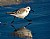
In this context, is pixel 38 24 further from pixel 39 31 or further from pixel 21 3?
pixel 21 3

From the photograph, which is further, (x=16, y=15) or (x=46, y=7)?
(x=46, y=7)

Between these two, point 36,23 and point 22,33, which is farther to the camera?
point 36,23

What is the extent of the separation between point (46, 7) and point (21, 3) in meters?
2.06

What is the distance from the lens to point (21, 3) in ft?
47.5

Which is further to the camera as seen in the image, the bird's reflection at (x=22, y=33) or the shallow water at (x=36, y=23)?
the shallow water at (x=36, y=23)

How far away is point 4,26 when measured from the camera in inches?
368

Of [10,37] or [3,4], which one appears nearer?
[10,37]

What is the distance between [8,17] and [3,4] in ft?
11.9

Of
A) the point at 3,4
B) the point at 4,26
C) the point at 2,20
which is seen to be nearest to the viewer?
the point at 4,26

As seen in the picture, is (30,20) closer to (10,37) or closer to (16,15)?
(16,15)

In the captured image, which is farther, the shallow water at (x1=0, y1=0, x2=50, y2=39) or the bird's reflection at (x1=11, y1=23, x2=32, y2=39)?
the shallow water at (x1=0, y1=0, x2=50, y2=39)

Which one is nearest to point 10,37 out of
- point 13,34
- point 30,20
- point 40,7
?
point 13,34

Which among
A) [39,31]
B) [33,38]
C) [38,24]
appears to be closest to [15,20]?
[38,24]

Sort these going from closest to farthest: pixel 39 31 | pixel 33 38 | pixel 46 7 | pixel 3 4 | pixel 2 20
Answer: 1. pixel 33 38
2. pixel 39 31
3. pixel 2 20
4. pixel 46 7
5. pixel 3 4
